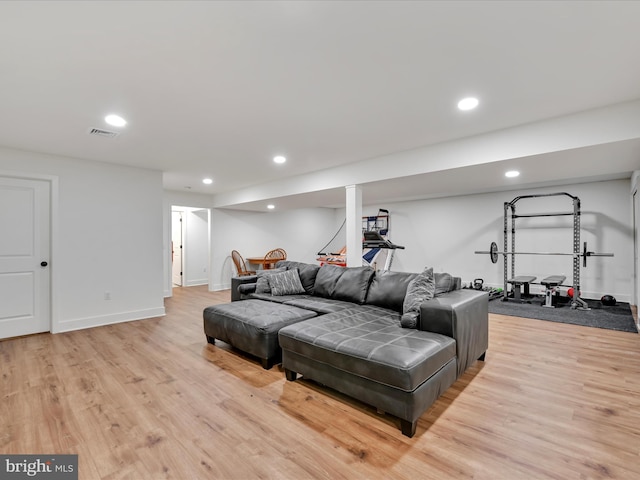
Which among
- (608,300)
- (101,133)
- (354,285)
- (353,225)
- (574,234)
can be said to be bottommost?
(608,300)

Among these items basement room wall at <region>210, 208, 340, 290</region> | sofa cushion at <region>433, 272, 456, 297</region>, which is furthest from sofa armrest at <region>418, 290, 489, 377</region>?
basement room wall at <region>210, 208, 340, 290</region>

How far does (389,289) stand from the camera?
11.4 ft

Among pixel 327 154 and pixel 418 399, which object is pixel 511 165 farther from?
pixel 418 399

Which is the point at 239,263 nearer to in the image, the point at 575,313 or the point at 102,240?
the point at 102,240

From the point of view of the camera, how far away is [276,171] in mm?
5250

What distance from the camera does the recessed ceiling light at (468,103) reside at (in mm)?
2648

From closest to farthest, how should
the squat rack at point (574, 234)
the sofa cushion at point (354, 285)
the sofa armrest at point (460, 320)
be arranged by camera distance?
1. the sofa armrest at point (460, 320)
2. the sofa cushion at point (354, 285)
3. the squat rack at point (574, 234)

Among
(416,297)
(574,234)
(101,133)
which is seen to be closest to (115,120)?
(101,133)

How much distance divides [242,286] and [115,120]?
8.19 ft

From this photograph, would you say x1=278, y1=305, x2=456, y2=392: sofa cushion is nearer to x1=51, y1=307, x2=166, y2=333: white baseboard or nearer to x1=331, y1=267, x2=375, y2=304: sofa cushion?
x1=331, y1=267, x2=375, y2=304: sofa cushion

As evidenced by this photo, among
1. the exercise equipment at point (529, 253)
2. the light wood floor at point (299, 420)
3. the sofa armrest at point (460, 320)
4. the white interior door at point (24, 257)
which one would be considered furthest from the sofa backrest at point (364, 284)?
the exercise equipment at point (529, 253)

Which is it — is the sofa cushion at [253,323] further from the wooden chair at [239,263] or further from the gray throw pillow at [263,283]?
the wooden chair at [239,263]

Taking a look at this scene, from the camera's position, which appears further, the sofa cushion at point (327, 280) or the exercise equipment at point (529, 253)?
the exercise equipment at point (529, 253)

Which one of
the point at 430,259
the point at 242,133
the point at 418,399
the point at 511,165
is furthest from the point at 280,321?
the point at 430,259
